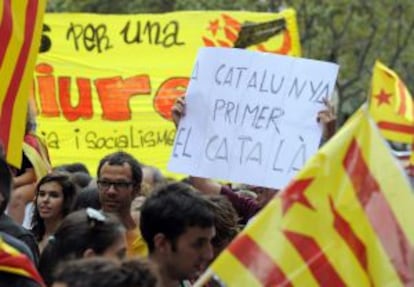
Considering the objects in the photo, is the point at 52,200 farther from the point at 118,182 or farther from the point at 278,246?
the point at 278,246

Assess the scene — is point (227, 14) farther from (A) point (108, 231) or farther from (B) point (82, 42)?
(A) point (108, 231)

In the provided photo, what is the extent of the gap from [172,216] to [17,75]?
1.07 m

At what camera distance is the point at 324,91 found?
29.6ft

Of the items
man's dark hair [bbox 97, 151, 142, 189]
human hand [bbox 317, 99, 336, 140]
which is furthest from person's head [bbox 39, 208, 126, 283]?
human hand [bbox 317, 99, 336, 140]

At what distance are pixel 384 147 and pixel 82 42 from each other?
9.73m

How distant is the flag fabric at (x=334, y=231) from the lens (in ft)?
18.0

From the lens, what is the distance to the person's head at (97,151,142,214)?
8594 mm

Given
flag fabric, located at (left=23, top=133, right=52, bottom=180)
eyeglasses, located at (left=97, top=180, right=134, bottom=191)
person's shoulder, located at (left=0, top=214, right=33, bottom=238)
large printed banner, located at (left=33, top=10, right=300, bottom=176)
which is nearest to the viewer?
person's shoulder, located at (left=0, top=214, right=33, bottom=238)

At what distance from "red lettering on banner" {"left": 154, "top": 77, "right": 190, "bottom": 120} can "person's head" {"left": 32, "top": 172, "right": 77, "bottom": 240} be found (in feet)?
18.1

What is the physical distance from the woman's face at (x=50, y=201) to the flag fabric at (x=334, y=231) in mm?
3412

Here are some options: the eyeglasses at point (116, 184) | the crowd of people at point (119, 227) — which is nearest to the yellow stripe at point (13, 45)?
the crowd of people at point (119, 227)

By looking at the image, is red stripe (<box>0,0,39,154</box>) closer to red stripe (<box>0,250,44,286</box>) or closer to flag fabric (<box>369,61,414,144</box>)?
red stripe (<box>0,250,44,286</box>)

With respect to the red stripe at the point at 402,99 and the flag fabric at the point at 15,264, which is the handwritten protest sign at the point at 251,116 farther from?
the flag fabric at the point at 15,264

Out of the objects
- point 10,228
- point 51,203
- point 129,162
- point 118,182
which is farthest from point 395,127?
point 10,228
